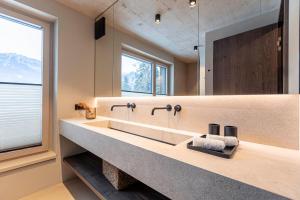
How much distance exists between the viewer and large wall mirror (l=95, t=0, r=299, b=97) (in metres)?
0.94

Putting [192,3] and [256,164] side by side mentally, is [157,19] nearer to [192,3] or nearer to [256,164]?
[192,3]

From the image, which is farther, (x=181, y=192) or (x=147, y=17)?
(x=147, y=17)

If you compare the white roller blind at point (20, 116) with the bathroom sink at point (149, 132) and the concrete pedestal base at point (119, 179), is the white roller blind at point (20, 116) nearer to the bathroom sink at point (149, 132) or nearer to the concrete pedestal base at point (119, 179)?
the bathroom sink at point (149, 132)

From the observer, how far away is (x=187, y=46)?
1.34 metres

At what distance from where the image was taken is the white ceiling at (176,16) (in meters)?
1.05

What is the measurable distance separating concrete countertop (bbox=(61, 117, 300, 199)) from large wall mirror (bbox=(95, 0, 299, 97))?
38cm

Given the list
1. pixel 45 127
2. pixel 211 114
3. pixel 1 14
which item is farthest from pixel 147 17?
pixel 45 127

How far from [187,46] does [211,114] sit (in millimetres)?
637

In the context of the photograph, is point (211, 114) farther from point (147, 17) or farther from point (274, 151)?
point (147, 17)

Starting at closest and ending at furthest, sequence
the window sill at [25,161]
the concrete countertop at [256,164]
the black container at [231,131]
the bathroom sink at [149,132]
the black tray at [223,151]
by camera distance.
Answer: the concrete countertop at [256,164] → the black tray at [223,151] → the black container at [231,131] → the bathroom sink at [149,132] → the window sill at [25,161]

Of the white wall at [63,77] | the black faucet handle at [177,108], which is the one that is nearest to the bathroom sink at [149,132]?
the black faucet handle at [177,108]

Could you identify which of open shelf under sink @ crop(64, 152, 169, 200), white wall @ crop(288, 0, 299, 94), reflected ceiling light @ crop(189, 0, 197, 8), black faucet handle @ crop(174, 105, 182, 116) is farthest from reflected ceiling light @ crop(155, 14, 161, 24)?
open shelf under sink @ crop(64, 152, 169, 200)

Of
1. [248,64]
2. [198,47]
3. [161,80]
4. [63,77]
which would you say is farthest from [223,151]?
[63,77]

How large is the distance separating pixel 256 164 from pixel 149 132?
2.89 feet
